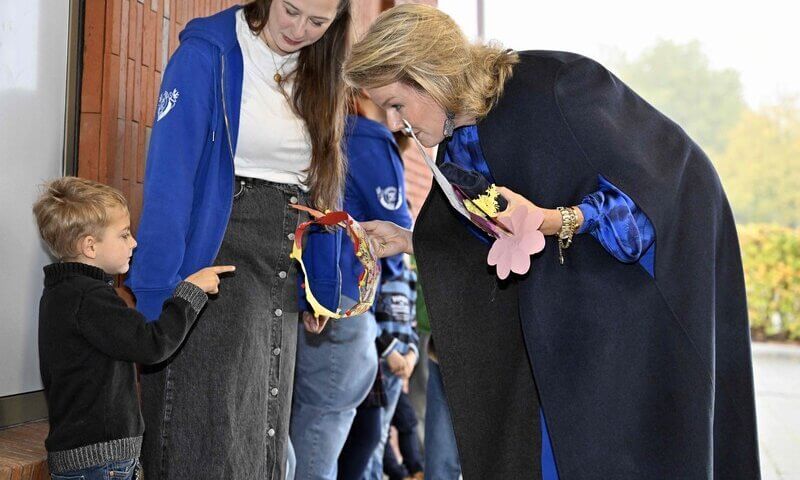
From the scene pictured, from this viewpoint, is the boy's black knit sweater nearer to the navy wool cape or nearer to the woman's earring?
the woman's earring

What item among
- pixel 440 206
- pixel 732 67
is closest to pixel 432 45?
pixel 440 206

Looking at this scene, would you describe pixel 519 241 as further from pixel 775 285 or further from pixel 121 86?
pixel 775 285

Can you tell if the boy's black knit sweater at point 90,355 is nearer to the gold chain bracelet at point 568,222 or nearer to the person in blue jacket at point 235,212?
the person in blue jacket at point 235,212

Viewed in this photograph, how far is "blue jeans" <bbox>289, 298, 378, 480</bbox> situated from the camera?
338cm

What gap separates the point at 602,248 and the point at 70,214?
4.40 feet

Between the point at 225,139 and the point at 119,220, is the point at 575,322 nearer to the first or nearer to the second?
the point at 225,139

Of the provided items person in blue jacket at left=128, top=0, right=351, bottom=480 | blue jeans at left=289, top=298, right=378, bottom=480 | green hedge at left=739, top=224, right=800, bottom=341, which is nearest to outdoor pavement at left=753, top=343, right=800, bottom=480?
green hedge at left=739, top=224, right=800, bottom=341

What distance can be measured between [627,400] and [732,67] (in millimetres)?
27182

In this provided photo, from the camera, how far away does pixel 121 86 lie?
2830mm

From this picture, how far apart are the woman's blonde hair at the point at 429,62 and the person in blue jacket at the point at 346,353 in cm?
104

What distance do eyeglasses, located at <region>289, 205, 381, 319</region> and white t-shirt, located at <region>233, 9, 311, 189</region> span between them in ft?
0.42

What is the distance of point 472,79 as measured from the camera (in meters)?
2.28

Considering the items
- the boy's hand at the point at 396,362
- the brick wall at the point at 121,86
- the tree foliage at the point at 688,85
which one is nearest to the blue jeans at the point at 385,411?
the boy's hand at the point at 396,362

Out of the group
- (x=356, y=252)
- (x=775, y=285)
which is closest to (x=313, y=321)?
(x=356, y=252)
